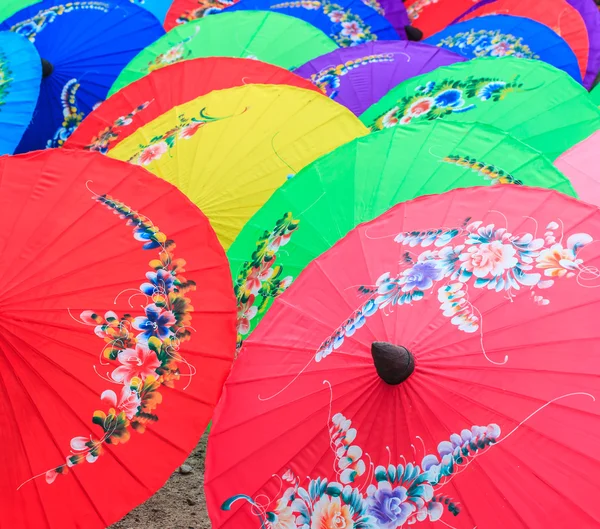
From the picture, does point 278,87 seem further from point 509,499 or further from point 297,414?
point 509,499

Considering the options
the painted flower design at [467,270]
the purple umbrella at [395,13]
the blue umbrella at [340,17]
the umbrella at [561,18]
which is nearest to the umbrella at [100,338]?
the painted flower design at [467,270]

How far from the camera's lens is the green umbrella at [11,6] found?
5547 mm

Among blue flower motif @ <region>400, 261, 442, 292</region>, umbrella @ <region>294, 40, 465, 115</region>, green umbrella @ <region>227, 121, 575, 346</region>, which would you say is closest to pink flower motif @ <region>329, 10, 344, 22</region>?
umbrella @ <region>294, 40, 465, 115</region>

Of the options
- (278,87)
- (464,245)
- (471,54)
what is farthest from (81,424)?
(471,54)

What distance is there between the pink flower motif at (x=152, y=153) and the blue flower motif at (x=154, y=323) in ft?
3.82

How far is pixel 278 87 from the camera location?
3.49 meters

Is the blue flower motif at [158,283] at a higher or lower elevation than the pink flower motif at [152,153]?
lower

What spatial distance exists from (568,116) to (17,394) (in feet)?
8.48

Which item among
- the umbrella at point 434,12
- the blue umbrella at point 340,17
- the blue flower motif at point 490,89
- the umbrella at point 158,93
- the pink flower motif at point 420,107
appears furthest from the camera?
the umbrella at point 434,12

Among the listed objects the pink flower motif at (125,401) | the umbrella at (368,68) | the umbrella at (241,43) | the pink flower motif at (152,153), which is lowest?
the pink flower motif at (125,401)

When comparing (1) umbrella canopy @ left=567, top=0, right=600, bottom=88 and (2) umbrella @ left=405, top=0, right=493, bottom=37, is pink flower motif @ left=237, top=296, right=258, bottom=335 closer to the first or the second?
(1) umbrella canopy @ left=567, top=0, right=600, bottom=88

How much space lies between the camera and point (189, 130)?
3.48m

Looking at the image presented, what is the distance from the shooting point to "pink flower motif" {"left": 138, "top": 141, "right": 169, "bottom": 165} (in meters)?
3.45

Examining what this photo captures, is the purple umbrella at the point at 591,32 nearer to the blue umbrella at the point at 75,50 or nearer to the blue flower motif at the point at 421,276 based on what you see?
the blue umbrella at the point at 75,50
